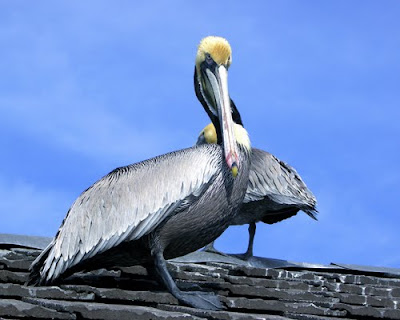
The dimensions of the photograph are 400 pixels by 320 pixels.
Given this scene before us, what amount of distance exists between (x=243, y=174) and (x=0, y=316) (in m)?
1.63

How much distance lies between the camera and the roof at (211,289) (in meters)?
4.78

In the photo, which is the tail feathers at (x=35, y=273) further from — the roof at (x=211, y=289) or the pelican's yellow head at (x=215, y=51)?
the pelican's yellow head at (x=215, y=51)

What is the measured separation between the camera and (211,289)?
5.79 meters

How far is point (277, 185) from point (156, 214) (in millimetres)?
3191

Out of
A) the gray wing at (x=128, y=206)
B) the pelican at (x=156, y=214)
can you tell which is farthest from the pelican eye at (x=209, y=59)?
the gray wing at (x=128, y=206)

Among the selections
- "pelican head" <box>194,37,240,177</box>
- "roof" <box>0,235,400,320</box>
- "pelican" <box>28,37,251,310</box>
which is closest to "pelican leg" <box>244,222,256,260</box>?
"roof" <box>0,235,400,320</box>

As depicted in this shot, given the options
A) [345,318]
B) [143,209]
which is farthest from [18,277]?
[345,318]

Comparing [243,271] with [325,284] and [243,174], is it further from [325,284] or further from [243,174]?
[243,174]

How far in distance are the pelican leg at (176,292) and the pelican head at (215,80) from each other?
0.76 metres

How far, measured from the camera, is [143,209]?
5164 mm

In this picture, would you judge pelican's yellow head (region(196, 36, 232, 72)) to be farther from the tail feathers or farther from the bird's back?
the bird's back

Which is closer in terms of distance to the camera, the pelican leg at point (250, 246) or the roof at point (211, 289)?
the roof at point (211, 289)

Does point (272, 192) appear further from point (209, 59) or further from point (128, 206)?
point (128, 206)

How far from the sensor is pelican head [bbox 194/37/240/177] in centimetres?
554
